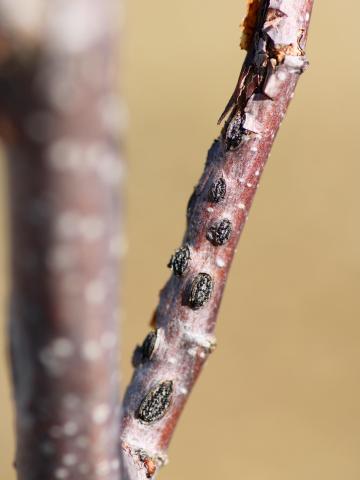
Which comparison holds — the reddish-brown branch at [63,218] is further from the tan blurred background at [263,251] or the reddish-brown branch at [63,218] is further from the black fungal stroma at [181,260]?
the tan blurred background at [263,251]

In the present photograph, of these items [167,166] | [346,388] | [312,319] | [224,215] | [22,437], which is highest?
[167,166]

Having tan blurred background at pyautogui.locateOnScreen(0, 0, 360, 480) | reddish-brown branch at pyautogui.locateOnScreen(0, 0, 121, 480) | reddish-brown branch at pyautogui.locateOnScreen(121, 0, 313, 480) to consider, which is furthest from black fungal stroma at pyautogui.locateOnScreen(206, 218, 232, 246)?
tan blurred background at pyautogui.locateOnScreen(0, 0, 360, 480)

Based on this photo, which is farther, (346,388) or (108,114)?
(346,388)

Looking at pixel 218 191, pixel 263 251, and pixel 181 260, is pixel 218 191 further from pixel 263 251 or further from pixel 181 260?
pixel 263 251

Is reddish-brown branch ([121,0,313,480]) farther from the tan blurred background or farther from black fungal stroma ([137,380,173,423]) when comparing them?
the tan blurred background

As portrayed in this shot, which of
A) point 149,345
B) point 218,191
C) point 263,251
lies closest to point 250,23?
point 218,191

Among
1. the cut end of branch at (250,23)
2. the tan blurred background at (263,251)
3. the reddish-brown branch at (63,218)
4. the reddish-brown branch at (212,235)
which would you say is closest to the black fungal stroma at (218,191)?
the reddish-brown branch at (212,235)

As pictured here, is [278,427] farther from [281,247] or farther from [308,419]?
[281,247]

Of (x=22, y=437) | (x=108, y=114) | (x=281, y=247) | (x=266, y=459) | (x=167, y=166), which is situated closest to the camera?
(x=108, y=114)

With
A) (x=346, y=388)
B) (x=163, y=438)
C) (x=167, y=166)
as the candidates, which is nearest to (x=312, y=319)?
(x=346, y=388)
